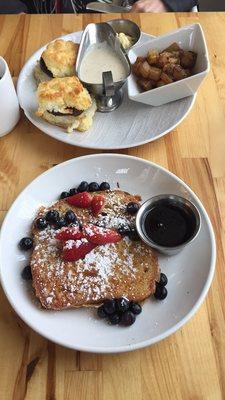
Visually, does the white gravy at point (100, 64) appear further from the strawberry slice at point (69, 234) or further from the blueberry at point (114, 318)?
the blueberry at point (114, 318)

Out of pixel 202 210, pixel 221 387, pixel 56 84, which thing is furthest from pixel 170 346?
pixel 56 84

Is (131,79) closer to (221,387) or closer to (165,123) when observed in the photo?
(165,123)

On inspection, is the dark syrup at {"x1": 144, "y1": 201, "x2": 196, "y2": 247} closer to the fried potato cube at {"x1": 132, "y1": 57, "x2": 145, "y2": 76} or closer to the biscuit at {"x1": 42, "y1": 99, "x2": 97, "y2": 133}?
the biscuit at {"x1": 42, "y1": 99, "x2": 97, "y2": 133}

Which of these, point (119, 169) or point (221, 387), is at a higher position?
point (119, 169)

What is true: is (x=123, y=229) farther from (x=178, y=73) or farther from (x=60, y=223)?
(x=178, y=73)

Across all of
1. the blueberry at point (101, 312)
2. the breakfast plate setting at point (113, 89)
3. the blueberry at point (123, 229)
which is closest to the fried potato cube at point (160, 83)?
the breakfast plate setting at point (113, 89)

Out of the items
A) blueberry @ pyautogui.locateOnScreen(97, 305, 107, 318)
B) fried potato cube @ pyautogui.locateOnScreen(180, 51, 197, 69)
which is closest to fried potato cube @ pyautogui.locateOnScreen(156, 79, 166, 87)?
fried potato cube @ pyautogui.locateOnScreen(180, 51, 197, 69)
